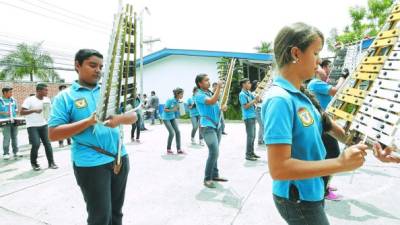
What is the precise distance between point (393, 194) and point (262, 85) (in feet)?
12.5

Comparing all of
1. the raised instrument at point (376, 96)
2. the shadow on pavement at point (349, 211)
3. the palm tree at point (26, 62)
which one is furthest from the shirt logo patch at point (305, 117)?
the palm tree at point (26, 62)

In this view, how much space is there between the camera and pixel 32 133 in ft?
23.0

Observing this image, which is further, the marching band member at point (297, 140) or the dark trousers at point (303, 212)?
the dark trousers at point (303, 212)

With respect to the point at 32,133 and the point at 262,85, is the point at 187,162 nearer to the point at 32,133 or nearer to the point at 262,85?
the point at 262,85

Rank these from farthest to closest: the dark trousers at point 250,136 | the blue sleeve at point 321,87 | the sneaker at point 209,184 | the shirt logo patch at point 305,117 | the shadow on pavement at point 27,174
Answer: the dark trousers at point 250,136 < the shadow on pavement at point 27,174 < the sneaker at point 209,184 < the blue sleeve at point 321,87 < the shirt logo patch at point 305,117

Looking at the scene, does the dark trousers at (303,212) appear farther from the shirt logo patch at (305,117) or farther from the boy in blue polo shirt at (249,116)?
the boy in blue polo shirt at (249,116)

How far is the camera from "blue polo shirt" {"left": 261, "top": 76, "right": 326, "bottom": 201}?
145 centimetres

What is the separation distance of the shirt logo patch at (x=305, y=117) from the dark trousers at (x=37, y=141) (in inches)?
260

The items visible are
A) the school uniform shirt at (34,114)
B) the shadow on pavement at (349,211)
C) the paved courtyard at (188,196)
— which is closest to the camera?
the shadow on pavement at (349,211)

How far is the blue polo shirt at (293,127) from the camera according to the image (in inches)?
57.0

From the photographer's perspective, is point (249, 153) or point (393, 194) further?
point (249, 153)

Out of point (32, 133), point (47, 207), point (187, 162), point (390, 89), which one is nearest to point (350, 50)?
point (187, 162)

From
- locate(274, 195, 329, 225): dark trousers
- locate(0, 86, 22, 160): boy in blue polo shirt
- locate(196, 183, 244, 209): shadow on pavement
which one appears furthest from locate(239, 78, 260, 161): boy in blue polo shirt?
locate(0, 86, 22, 160): boy in blue polo shirt

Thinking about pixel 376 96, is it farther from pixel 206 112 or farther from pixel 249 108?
pixel 249 108
